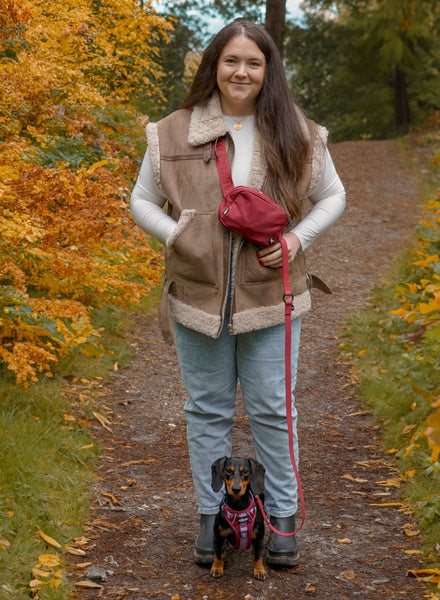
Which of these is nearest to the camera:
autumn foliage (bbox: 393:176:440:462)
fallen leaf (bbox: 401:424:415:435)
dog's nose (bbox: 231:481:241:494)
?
autumn foliage (bbox: 393:176:440:462)

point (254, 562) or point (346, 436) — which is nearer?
point (254, 562)

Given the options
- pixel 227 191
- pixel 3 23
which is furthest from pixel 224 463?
pixel 3 23

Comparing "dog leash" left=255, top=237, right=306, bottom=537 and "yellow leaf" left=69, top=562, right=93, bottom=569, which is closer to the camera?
"dog leash" left=255, top=237, right=306, bottom=537

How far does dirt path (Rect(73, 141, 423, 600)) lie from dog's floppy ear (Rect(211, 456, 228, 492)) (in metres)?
0.38

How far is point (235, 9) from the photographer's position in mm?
17750

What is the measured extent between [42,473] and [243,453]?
119cm

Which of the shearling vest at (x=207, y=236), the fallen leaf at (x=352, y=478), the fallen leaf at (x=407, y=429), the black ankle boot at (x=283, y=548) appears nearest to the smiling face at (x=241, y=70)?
the shearling vest at (x=207, y=236)

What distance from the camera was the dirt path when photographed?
2898 millimetres

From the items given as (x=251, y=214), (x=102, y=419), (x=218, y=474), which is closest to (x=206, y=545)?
(x=218, y=474)

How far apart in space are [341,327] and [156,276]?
2.51m

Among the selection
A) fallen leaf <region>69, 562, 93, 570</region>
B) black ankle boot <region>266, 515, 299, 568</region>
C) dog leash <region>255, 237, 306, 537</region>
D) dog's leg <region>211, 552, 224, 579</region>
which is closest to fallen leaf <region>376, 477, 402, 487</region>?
black ankle boot <region>266, 515, 299, 568</region>

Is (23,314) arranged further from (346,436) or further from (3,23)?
(346,436)

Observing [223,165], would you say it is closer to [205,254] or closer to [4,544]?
[205,254]

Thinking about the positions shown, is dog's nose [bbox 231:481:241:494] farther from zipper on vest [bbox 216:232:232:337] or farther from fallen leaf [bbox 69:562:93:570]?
fallen leaf [bbox 69:562:93:570]
